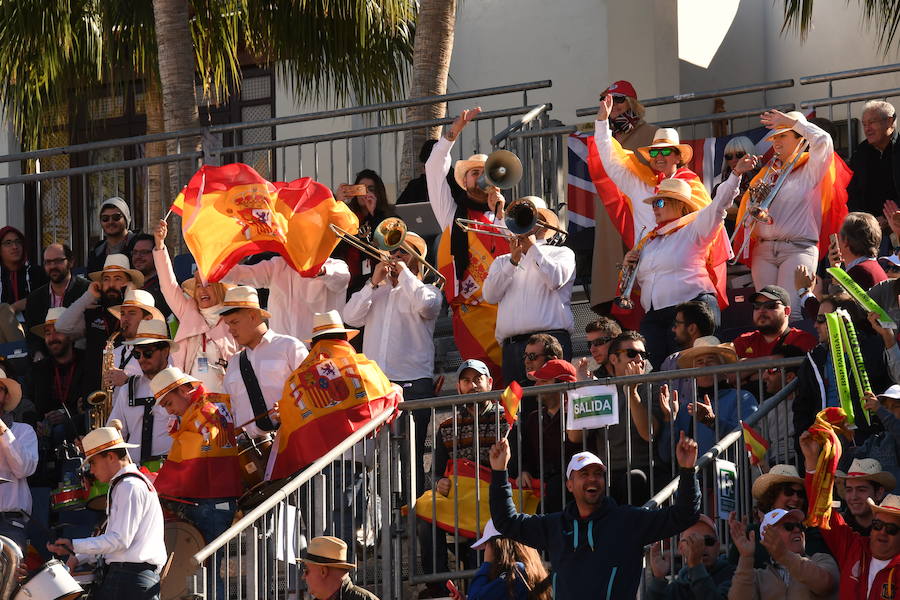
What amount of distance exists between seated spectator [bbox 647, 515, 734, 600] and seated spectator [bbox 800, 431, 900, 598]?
0.61 meters

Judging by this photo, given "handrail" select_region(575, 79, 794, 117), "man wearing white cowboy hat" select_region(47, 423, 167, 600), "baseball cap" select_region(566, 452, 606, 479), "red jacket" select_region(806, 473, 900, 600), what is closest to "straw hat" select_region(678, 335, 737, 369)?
"red jacket" select_region(806, 473, 900, 600)

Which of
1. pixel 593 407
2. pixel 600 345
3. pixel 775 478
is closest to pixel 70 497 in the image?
pixel 600 345

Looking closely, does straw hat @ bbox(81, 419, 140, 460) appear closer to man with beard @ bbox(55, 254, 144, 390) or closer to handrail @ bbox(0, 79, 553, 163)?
man with beard @ bbox(55, 254, 144, 390)

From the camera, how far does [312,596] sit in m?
10.9

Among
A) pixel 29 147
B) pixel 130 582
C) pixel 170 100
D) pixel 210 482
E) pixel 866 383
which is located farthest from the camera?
pixel 29 147

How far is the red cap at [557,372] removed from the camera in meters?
11.8

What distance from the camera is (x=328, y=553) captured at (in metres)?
10.4

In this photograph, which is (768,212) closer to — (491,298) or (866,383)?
(491,298)

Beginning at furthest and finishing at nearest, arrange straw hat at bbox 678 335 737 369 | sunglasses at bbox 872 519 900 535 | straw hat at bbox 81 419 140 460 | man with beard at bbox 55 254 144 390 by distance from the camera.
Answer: man with beard at bbox 55 254 144 390
straw hat at bbox 81 419 140 460
straw hat at bbox 678 335 737 369
sunglasses at bbox 872 519 900 535

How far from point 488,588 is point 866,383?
2.28 meters

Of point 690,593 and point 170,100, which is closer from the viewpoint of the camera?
point 690,593

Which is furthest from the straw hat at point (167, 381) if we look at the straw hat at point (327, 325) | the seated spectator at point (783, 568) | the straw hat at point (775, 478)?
the seated spectator at point (783, 568)

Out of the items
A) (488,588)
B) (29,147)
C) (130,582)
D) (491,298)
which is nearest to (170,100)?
(29,147)

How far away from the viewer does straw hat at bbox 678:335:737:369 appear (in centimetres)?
1149
